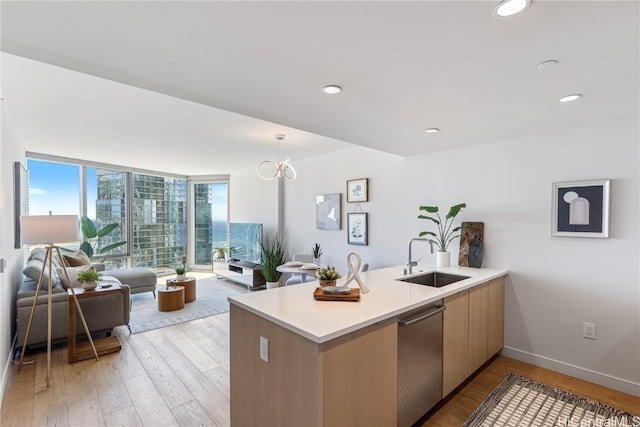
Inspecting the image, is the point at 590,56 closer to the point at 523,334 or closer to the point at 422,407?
the point at 422,407

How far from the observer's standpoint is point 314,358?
53.8 inches

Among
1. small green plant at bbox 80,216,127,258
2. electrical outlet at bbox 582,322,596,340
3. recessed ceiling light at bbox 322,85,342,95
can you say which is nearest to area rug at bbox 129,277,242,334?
small green plant at bbox 80,216,127,258

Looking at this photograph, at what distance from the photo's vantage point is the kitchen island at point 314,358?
1396mm

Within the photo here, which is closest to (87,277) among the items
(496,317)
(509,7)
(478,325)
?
(478,325)

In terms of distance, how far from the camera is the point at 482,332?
2.66 metres

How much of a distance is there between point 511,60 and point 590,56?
0.38m

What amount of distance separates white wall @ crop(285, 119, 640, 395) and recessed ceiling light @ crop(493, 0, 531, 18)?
2056mm

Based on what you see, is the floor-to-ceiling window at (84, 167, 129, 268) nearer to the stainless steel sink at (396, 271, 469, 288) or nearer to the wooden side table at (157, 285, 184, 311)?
the wooden side table at (157, 285, 184, 311)

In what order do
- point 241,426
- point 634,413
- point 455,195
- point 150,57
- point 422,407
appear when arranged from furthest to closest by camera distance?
point 455,195 < point 634,413 < point 422,407 < point 241,426 < point 150,57

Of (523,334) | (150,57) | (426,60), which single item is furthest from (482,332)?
(150,57)

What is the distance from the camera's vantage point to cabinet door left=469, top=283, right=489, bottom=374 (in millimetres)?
2506

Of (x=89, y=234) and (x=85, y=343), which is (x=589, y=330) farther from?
(x=89, y=234)

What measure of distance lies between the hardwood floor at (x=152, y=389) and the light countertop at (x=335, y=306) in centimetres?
89

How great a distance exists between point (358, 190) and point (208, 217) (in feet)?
14.9
